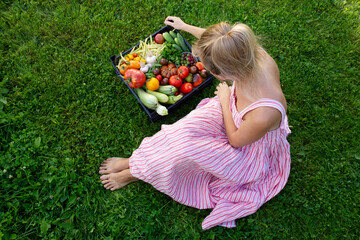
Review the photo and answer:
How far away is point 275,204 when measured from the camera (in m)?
3.14

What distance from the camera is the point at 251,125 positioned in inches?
82.0

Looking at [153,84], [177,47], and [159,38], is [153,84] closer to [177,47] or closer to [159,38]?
[177,47]

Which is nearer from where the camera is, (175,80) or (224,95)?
(224,95)

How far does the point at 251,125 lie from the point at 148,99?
1380 mm

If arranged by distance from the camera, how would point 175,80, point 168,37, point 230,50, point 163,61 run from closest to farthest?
point 230,50
point 175,80
point 163,61
point 168,37

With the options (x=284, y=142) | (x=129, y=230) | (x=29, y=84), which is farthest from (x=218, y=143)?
(x=29, y=84)

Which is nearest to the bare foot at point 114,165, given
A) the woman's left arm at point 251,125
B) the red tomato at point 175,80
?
the red tomato at point 175,80

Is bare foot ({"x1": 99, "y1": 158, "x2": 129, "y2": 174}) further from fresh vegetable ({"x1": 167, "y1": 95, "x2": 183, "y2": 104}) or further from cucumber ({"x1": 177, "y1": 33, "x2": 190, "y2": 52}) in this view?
cucumber ({"x1": 177, "y1": 33, "x2": 190, "y2": 52})

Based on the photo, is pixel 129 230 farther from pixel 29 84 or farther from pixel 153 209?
pixel 29 84

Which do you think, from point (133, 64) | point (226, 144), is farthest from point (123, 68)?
point (226, 144)

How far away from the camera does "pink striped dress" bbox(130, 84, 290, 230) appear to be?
2.39 meters

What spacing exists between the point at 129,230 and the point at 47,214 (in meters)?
1.01

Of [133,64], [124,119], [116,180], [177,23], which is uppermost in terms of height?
[177,23]

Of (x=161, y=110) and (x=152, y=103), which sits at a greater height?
(x=152, y=103)
